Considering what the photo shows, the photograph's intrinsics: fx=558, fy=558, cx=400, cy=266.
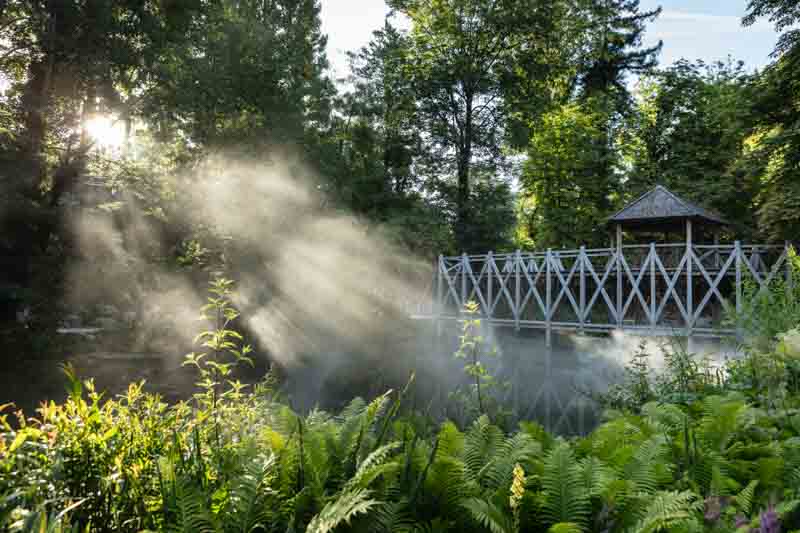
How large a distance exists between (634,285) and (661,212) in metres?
2.28

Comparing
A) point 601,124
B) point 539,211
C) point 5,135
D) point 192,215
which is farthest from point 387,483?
point 601,124

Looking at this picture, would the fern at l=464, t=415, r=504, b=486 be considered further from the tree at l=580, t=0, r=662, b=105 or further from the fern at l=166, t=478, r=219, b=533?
the tree at l=580, t=0, r=662, b=105

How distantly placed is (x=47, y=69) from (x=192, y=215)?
546 centimetres

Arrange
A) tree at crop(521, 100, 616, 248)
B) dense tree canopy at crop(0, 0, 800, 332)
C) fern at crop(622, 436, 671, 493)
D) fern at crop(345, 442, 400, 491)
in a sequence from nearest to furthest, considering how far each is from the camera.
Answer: fern at crop(345, 442, 400, 491), fern at crop(622, 436, 671, 493), dense tree canopy at crop(0, 0, 800, 332), tree at crop(521, 100, 616, 248)

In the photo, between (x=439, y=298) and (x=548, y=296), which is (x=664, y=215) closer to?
(x=548, y=296)

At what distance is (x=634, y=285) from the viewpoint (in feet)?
42.6

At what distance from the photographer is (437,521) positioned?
1450 millimetres

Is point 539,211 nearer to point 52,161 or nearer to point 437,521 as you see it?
point 52,161

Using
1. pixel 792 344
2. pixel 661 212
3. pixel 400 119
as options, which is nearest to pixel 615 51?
pixel 400 119

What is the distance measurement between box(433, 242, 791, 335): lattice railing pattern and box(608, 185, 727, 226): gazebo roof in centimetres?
74

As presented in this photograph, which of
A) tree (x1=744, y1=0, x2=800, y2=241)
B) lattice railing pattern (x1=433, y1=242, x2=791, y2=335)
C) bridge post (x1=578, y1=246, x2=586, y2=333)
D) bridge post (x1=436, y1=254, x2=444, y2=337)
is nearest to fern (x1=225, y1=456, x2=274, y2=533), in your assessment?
lattice railing pattern (x1=433, y1=242, x2=791, y2=335)

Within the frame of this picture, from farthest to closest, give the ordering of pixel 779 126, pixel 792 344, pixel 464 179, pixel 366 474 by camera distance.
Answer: pixel 464 179
pixel 779 126
pixel 792 344
pixel 366 474

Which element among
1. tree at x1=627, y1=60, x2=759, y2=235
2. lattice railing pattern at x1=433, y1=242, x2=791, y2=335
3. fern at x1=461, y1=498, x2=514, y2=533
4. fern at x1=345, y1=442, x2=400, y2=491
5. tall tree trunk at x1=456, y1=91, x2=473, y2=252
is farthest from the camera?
tall tree trunk at x1=456, y1=91, x2=473, y2=252

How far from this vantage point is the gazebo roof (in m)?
13.6
